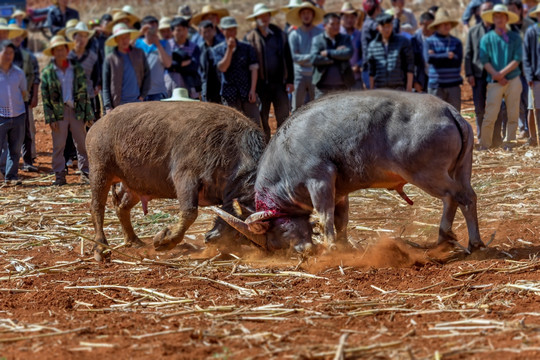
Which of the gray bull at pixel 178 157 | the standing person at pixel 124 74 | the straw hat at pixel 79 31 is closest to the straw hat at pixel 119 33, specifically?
the standing person at pixel 124 74

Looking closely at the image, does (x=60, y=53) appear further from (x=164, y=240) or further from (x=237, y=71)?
(x=164, y=240)

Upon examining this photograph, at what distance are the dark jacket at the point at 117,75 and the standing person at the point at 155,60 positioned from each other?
7.4 inches

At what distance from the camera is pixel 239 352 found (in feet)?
14.9

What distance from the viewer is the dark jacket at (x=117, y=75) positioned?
12383mm

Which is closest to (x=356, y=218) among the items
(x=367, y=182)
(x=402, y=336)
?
(x=367, y=182)

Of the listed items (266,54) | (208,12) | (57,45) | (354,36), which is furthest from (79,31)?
(354,36)

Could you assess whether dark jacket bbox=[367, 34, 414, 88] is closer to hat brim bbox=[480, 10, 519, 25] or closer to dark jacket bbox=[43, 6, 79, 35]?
hat brim bbox=[480, 10, 519, 25]

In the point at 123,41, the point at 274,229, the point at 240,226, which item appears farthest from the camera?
the point at 123,41

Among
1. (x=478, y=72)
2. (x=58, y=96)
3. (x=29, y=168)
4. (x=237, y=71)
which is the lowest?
(x=29, y=168)

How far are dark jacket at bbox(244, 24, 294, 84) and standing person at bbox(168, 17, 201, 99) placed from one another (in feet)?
3.45

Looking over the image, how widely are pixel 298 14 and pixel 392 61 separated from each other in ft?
6.38

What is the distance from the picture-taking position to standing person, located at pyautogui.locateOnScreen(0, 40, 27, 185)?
495 inches

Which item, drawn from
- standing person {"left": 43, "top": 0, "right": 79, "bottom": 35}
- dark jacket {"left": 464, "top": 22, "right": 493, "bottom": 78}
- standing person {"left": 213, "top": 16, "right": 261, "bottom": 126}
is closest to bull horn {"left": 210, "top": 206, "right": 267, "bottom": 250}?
standing person {"left": 213, "top": 16, "right": 261, "bottom": 126}

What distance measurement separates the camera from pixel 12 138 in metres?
12.8
